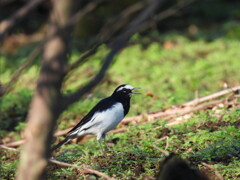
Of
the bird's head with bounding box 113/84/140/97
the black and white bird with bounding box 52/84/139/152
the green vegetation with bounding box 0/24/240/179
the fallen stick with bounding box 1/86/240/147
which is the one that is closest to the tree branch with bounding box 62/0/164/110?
the green vegetation with bounding box 0/24/240/179

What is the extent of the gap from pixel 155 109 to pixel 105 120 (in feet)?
6.41

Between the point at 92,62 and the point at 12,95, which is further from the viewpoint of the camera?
the point at 92,62

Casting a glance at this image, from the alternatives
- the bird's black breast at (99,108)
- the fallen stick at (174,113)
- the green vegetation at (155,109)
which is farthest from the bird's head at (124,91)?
the fallen stick at (174,113)

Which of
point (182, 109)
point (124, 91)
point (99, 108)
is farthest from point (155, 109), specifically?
point (99, 108)

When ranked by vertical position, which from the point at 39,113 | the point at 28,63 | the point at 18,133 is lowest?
the point at 18,133

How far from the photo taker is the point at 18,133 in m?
7.61

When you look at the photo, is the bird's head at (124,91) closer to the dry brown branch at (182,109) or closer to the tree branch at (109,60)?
the dry brown branch at (182,109)

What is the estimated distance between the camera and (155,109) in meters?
7.96

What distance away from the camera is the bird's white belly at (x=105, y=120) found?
242 inches

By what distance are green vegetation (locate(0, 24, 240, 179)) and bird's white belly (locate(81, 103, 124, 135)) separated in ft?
0.89

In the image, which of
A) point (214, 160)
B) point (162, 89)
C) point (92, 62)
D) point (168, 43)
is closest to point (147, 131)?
point (214, 160)

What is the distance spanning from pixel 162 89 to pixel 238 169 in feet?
15.5

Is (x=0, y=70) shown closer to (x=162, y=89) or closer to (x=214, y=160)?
(x=162, y=89)

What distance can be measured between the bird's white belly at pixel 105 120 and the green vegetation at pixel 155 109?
0.27 m
